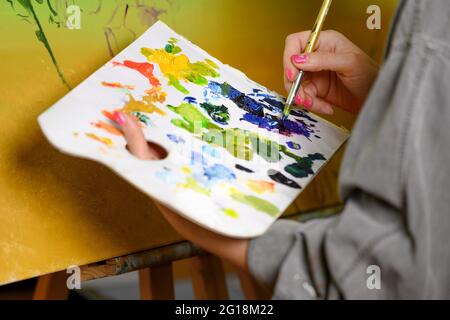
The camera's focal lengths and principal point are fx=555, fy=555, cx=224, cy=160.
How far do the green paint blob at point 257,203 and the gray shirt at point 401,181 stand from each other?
77 mm

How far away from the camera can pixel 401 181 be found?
20.7 inches

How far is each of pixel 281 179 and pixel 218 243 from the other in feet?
0.39

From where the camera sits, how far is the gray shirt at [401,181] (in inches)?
20.8

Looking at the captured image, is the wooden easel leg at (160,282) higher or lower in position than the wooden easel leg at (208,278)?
higher

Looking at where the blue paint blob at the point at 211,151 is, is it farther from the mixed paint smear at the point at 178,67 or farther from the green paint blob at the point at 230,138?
the mixed paint smear at the point at 178,67

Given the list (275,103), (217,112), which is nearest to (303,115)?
(275,103)

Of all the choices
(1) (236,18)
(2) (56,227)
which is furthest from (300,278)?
(1) (236,18)

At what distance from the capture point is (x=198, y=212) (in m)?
0.60

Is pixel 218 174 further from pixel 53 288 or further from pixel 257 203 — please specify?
pixel 53 288

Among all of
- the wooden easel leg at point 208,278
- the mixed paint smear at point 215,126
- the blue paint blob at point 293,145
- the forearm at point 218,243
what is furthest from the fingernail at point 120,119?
the wooden easel leg at point 208,278

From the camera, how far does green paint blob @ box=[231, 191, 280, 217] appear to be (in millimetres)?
642
